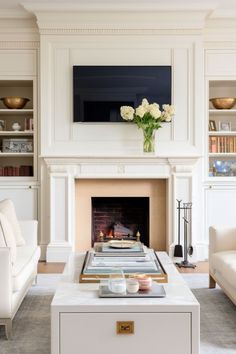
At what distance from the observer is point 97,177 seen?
543cm

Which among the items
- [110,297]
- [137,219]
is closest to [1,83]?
[137,219]

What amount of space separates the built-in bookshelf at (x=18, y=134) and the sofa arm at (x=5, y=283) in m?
2.92

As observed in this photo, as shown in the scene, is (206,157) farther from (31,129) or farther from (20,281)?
(20,281)

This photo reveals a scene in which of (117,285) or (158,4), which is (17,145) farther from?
(117,285)

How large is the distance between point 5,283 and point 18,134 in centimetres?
328

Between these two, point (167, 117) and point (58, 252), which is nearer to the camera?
point (167, 117)

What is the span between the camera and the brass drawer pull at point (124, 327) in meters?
2.33

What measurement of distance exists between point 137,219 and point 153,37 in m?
2.26

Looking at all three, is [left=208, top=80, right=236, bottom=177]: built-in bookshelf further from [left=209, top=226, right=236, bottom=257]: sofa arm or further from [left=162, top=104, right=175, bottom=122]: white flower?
[left=209, top=226, right=236, bottom=257]: sofa arm

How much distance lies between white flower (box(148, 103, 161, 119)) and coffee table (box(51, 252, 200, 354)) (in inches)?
125

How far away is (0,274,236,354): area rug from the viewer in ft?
9.06

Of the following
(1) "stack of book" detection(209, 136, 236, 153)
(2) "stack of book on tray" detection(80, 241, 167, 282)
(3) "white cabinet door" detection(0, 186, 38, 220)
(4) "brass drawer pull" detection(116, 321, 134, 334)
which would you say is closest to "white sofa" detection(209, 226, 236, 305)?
(2) "stack of book on tray" detection(80, 241, 167, 282)

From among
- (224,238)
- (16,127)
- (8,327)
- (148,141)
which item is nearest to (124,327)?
(8,327)

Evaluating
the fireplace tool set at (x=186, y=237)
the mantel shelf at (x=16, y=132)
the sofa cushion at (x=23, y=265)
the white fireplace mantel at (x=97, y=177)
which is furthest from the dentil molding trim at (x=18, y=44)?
the sofa cushion at (x=23, y=265)
